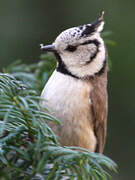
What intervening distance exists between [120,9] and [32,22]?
1.17 m

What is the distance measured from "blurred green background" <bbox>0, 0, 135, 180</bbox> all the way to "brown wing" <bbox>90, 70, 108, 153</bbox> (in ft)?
4.60

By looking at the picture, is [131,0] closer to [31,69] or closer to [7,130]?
[31,69]

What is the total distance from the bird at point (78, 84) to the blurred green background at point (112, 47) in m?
1.52

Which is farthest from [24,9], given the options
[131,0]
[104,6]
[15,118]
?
[15,118]

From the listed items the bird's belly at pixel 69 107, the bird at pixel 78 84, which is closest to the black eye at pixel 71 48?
the bird at pixel 78 84

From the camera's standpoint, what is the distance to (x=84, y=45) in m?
3.30

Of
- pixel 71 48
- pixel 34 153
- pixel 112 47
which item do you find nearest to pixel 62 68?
pixel 71 48

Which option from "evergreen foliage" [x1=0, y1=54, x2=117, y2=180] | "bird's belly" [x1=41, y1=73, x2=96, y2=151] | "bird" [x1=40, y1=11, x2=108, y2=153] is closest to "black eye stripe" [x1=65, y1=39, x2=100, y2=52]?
"bird" [x1=40, y1=11, x2=108, y2=153]

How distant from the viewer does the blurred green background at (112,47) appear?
500 centimetres

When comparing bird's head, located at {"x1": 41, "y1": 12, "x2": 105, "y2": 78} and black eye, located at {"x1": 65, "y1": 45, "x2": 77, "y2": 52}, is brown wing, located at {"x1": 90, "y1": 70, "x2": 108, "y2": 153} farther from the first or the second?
black eye, located at {"x1": 65, "y1": 45, "x2": 77, "y2": 52}

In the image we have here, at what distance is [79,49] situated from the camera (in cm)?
328

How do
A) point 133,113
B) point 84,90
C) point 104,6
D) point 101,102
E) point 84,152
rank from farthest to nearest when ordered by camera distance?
point 104,6, point 133,113, point 101,102, point 84,90, point 84,152

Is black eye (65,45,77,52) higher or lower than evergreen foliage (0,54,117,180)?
higher

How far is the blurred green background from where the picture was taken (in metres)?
5.00
